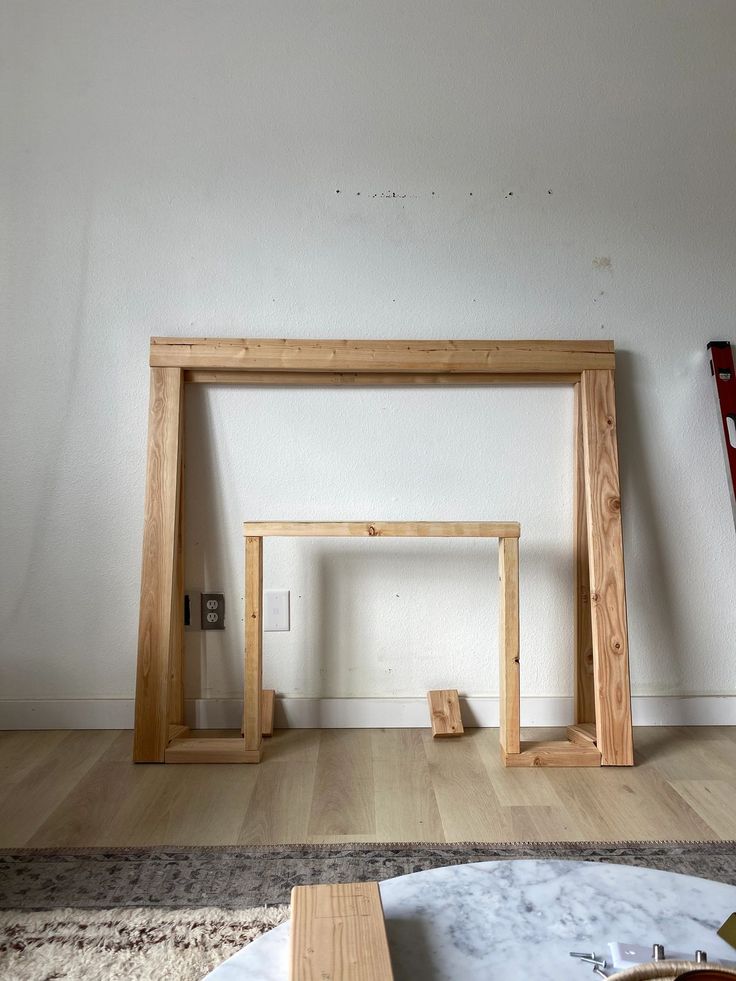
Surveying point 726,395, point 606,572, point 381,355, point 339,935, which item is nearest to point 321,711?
point 606,572

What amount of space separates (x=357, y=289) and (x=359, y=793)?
4.67 ft

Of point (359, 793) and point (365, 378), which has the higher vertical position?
point (365, 378)

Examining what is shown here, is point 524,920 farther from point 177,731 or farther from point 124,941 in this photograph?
point 177,731

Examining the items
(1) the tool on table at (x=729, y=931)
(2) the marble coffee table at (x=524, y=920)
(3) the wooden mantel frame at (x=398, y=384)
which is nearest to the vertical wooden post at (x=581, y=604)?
(3) the wooden mantel frame at (x=398, y=384)

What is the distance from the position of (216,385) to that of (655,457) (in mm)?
1359

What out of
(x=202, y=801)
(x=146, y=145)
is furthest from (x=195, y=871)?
(x=146, y=145)

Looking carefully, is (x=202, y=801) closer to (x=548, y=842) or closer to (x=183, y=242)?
(x=548, y=842)

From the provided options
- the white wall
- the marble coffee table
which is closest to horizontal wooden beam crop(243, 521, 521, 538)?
the white wall

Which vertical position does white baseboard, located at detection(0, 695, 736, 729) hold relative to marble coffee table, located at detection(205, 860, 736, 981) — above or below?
above

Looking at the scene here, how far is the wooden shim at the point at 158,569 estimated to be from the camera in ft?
7.23

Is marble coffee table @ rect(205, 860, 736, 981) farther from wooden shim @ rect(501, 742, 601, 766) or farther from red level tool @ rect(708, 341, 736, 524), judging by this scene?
red level tool @ rect(708, 341, 736, 524)

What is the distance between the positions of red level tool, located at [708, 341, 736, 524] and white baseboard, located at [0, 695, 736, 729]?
75 cm

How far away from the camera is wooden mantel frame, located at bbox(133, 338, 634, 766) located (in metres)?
2.25

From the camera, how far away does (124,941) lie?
1.33 metres
